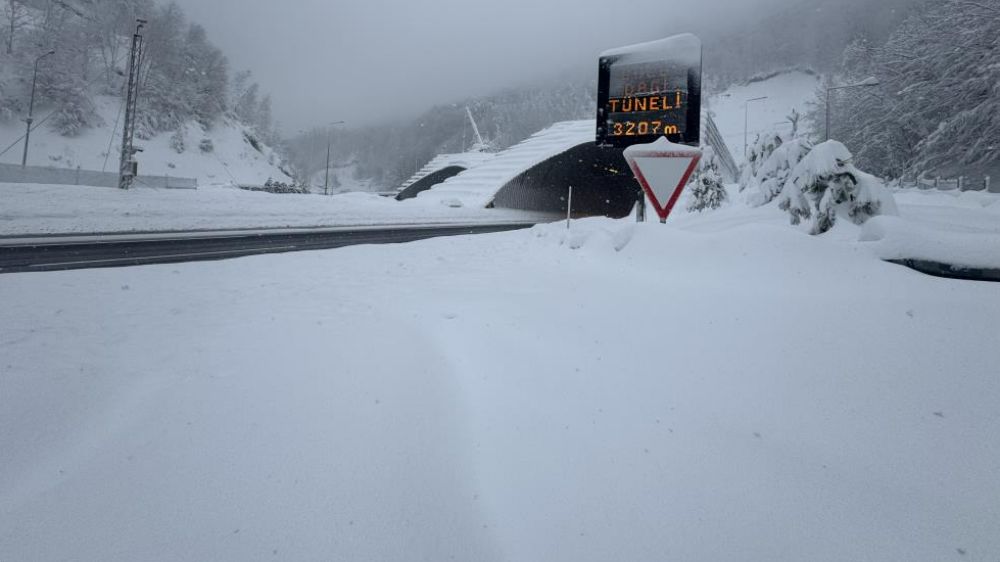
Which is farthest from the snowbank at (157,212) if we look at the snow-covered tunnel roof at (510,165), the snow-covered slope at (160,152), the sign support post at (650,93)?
the snow-covered slope at (160,152)

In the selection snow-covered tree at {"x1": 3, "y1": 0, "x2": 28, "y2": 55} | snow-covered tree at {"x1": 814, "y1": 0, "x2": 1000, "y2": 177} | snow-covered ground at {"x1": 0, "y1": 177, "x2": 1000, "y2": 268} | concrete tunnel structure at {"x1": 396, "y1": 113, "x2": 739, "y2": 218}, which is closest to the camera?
snow-covered ground at {"x1": 0, "y1": 177, "x2": 1000, "y2": 268}

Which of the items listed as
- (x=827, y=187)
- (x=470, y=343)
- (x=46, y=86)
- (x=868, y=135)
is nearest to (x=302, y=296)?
(x=470, y=343)

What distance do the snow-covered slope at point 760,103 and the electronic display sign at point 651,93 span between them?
8998 cm

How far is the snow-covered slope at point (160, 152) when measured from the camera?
49.7 m

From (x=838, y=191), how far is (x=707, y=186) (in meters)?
15.4

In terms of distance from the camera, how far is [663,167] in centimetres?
483

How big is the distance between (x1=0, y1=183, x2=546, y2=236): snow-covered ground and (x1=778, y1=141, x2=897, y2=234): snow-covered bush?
17358 mm

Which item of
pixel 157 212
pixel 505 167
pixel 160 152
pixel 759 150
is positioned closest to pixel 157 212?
pixel 157 212

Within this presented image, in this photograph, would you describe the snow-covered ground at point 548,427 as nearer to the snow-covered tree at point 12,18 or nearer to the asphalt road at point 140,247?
the asphalt road at point 140,247

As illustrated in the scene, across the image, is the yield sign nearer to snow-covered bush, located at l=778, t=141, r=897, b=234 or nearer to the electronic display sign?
snow-covered bush, located at l=778, t=141, r=897, b=234

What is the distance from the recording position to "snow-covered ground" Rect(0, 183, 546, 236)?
13984 mm

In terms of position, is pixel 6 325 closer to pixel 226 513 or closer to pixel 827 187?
pixel 226 513

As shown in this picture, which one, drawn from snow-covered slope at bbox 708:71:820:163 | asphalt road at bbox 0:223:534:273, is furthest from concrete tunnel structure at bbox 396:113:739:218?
snow-covered slope at bbox 708:71:820:163

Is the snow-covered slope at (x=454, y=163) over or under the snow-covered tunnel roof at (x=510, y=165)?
over
